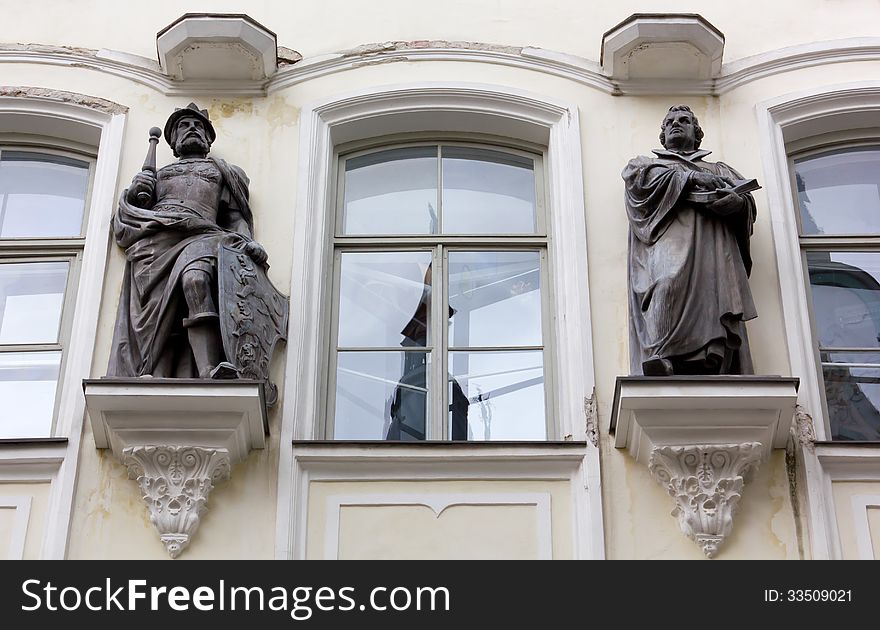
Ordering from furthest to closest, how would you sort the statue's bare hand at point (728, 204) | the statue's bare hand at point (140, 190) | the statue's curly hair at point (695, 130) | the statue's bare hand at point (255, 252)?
the statue's curly hair at point (695, 130)
the statue's bare hand at point (140, 190)
the statue's bare hand at point (255, 252)
the statue's bare hand at point (728, 204)

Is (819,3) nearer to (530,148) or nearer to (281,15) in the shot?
(530,148)

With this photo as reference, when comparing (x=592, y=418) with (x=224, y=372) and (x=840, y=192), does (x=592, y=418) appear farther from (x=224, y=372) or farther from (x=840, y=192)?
(x=840, y=192)

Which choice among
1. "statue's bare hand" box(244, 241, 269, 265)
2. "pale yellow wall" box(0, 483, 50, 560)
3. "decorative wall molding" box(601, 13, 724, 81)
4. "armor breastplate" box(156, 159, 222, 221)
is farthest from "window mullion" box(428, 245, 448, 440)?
"pale yellow wall" box(0, 483, 50, 560)

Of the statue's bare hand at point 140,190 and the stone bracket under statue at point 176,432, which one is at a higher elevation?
the statue's bare hand at point 140,190

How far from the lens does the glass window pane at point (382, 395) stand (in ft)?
24.9

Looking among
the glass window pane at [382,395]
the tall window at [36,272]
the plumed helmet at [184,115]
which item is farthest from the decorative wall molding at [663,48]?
the tall window at [36,272]

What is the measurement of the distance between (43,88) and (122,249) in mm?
1315

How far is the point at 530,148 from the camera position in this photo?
8680 millimetres

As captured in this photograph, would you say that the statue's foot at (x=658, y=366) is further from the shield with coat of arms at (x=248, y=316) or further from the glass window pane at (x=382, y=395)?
the shield with coat of arms at (x=248, y=316)

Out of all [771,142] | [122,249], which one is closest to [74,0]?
[122,249]

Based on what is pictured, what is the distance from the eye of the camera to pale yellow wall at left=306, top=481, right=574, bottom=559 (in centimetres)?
700

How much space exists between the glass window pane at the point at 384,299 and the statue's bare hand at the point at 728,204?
155 centimetres

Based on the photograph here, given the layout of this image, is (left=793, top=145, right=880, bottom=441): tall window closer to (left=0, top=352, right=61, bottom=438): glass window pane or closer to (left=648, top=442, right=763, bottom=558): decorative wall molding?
(left=648, top=442, right=763, bottom=558): decorative wall molding

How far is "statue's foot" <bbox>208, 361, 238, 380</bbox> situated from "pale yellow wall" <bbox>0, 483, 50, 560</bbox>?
944 mm
